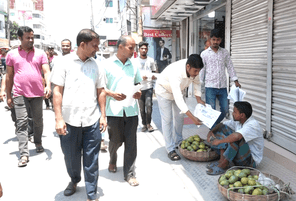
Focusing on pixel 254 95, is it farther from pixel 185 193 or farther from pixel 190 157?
pixel 185 193

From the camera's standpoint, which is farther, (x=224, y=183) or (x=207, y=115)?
(x=207, y=115)

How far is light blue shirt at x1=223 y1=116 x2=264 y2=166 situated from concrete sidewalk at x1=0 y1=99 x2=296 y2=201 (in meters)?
0.43

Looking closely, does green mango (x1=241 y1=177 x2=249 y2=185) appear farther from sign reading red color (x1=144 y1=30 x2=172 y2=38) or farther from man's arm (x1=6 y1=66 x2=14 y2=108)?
sign reading red color (x1=144 y1=30 x2=172 y2=38)

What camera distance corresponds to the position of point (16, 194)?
3.50m

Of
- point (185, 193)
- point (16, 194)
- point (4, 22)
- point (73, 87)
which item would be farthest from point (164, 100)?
point (4, 22)

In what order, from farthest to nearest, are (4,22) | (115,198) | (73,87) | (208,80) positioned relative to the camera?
(4,22), (208,80), (115,198), (73,87)

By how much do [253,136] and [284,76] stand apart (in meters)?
1.53

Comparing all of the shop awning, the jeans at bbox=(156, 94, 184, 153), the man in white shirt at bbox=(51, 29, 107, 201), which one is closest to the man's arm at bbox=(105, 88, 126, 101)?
the man in white shirt at bbox=(51, 29, 107, 201)

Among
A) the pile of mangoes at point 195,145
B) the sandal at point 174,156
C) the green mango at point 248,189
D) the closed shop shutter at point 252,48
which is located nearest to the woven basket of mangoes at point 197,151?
the pile of mangoes at point 195,145

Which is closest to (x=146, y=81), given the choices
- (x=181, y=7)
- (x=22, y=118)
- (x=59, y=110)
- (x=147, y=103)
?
(x=147, y=103)

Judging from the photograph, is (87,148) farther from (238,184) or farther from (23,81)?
(23,81)

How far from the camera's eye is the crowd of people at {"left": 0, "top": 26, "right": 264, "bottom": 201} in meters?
2.98

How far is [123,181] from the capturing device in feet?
12.5

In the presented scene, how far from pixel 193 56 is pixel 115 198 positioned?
2.13m
